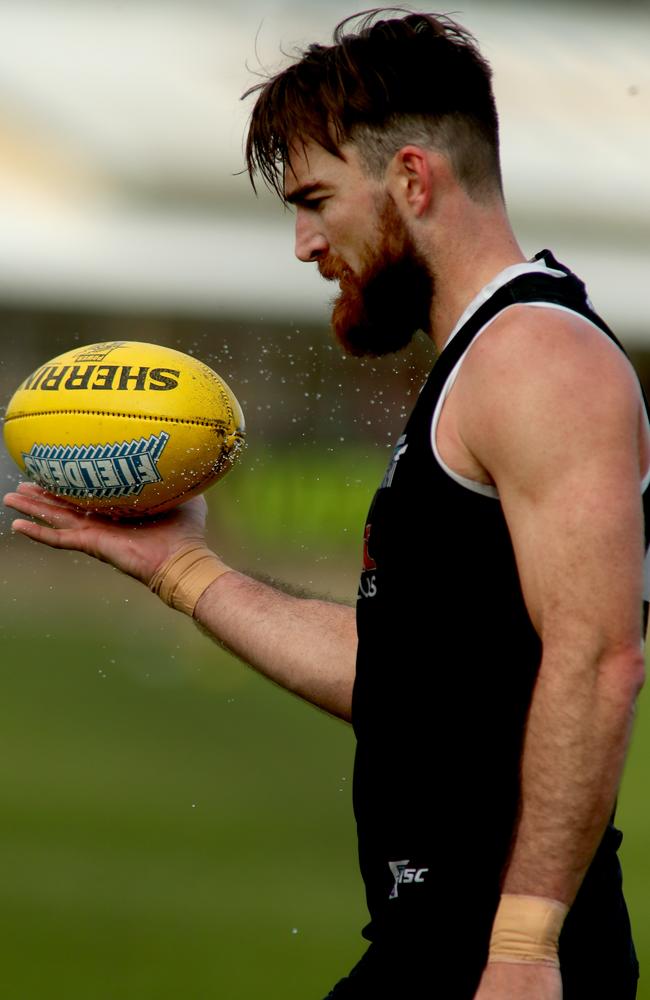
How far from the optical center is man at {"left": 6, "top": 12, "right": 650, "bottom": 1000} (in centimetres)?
134

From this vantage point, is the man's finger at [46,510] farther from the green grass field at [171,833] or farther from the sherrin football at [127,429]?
the green grass field at [171,833]

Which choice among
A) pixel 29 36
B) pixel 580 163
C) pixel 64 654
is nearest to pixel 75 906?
pixel 64 654

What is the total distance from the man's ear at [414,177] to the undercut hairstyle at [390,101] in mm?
18

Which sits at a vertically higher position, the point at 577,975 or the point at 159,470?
the point at 159,470

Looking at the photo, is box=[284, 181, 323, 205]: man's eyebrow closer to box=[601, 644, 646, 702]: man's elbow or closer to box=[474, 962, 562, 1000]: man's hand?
box=[601, 644, 646, 702]: man's elbow

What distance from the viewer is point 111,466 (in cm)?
221

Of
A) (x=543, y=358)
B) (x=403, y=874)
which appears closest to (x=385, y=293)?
(x=543, y=358)

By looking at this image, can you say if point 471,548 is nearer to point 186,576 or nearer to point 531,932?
point 531,932

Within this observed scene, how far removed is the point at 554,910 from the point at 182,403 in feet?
4.07

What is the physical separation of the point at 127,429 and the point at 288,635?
499mm

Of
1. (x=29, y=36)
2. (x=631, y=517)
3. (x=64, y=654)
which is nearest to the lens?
(x=631, y=517)

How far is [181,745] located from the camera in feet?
19.9

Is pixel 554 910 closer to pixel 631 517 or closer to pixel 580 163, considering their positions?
pixel 631 517

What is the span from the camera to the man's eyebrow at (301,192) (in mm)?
1750
